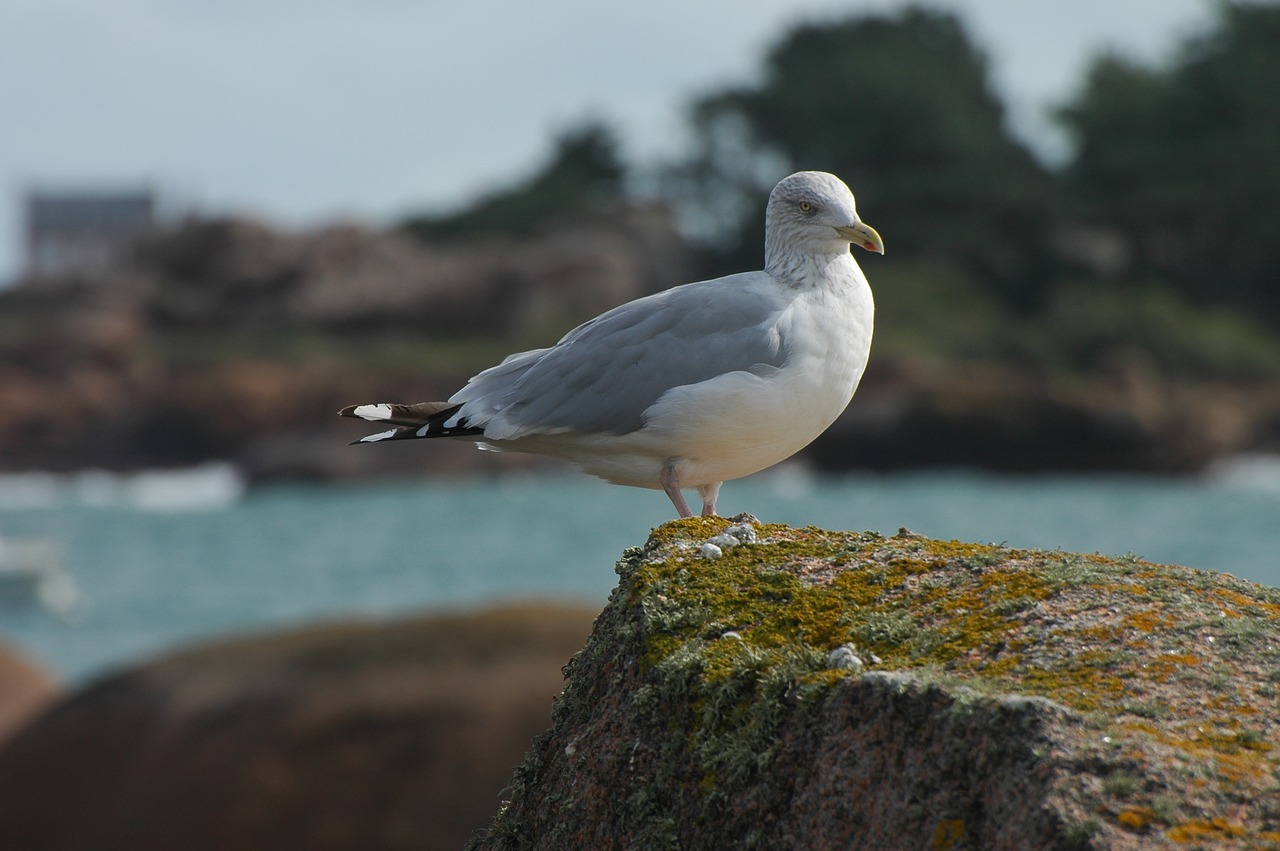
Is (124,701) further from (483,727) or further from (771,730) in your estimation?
(771,730)

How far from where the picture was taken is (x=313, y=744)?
31.2ft

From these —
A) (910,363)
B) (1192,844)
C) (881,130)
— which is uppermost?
(881,130)

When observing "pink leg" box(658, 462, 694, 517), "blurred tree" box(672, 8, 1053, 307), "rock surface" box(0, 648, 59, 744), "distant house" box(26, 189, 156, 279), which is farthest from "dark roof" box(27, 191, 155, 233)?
"pink leg" box(658, 462, 694, 517)

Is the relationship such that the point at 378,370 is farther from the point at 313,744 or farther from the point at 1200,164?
the point at 313,744

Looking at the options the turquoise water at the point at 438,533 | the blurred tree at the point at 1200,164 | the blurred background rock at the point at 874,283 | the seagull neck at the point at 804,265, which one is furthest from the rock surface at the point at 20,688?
the blurred tree at the point at 1200,164

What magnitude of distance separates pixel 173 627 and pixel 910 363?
28.3 meters

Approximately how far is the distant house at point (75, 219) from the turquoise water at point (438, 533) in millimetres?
56057

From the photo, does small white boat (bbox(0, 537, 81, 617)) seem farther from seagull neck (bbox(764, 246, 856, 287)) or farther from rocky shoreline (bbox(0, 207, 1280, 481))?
seagull neck (bbox(764, 246, 856, 287))

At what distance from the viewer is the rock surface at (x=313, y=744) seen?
9352 millimetres

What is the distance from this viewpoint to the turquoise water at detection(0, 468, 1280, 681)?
30.9 meters

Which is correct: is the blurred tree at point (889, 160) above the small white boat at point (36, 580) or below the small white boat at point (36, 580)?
above

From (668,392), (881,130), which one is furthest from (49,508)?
(668,392)

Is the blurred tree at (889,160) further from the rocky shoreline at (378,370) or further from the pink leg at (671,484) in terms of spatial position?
the pink leg at (671,484)

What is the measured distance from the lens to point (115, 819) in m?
9.99
